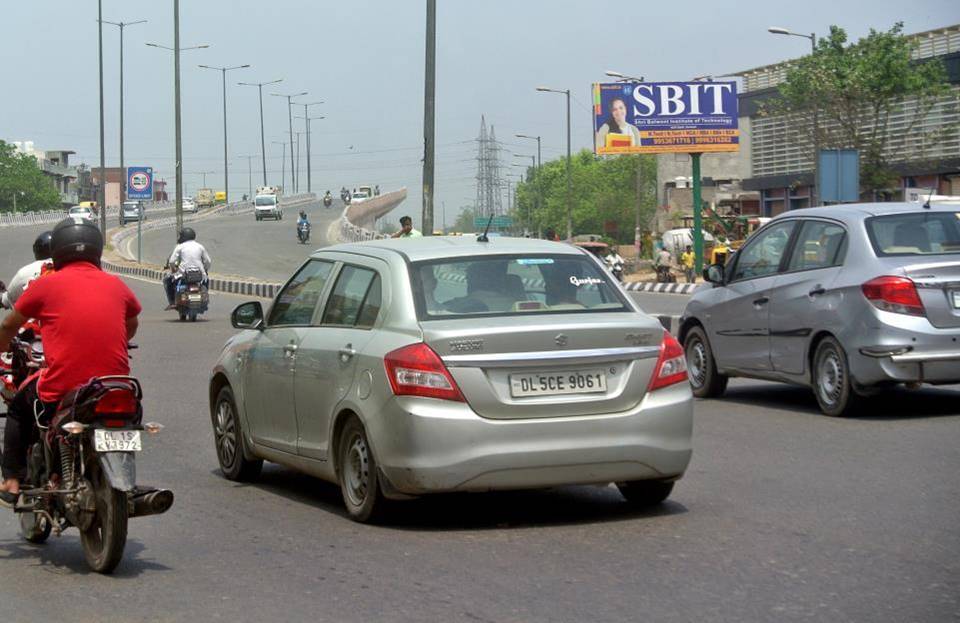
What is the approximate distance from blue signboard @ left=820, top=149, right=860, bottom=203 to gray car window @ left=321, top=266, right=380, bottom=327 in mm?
22270

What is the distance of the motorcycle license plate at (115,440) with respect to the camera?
21.1 feet

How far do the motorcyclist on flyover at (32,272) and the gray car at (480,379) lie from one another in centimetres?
213

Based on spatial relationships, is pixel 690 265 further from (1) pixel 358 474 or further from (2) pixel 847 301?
(1) pixel 358 474

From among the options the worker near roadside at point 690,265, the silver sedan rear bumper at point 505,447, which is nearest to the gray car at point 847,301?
the silver sedan rear bumper at point 505,447

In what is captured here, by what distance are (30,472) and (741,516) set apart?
10.9 feet

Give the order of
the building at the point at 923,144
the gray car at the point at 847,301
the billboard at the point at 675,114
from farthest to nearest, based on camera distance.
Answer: the building at the point at 923,144
the billboard at the point at 675,114
the gray car at the point at 847,301

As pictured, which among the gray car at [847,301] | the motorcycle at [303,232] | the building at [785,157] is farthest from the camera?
the motorcycle at [303,232]

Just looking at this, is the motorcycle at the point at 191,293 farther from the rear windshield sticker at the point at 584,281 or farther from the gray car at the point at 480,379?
the rear windshield sticker at the point at 584,281

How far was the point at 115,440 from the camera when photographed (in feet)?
21.2

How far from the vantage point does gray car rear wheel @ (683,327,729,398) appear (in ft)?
46.2

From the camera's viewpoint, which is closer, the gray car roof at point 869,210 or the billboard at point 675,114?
the gray car roof at point 869,210

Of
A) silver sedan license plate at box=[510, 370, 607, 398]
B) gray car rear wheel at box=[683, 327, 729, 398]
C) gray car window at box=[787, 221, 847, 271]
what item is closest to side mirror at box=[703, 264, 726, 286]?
gray car rear wheel at box=[683, 327, 729, 398]

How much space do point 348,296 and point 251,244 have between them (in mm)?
67704

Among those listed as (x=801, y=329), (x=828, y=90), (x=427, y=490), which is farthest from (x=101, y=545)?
(x=828, y=90)
